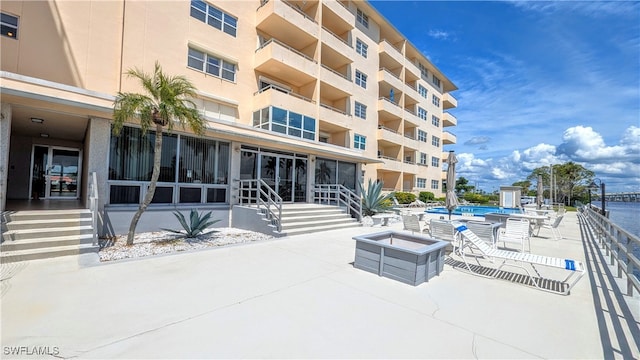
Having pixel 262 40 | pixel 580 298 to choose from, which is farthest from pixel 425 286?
pixel 262 40

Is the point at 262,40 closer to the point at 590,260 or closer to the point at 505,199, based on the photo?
the point at 590,260

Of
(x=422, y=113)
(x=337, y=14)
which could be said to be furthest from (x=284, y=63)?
(x=422, y=113)

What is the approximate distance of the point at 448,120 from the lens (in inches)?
1647

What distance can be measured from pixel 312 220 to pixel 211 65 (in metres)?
11.5

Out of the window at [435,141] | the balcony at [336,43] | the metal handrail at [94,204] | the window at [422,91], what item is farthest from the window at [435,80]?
the metal handrail at [94,204]

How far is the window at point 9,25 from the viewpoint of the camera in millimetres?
10414

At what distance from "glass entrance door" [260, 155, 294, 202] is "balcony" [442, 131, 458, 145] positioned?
1356 inches

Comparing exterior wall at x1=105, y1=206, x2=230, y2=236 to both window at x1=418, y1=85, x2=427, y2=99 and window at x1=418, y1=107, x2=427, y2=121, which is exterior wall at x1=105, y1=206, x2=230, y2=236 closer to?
window at x1=418, y1=107, x2=427, y2=121

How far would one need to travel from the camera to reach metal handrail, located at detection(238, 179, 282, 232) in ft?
33.0

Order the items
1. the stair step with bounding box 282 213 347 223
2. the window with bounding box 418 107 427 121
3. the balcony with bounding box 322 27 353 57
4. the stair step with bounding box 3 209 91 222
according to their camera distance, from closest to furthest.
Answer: the stair step with bounding box 3 209 91 222 → the stair step with bounding box 282 213 347 223 → the balcony with bounding box 322 27 353 57 → the window with bounding box 418 107 427 121

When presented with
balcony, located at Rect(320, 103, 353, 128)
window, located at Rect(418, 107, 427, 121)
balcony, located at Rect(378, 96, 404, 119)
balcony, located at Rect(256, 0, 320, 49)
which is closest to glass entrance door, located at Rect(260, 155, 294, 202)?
balcony, located at Rect(320, 103, 353, 128)

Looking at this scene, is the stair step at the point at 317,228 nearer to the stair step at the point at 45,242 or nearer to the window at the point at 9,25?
the stair step at the point at 45,242

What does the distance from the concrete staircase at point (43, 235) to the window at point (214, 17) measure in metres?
13.0

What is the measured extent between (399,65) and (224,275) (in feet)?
105
